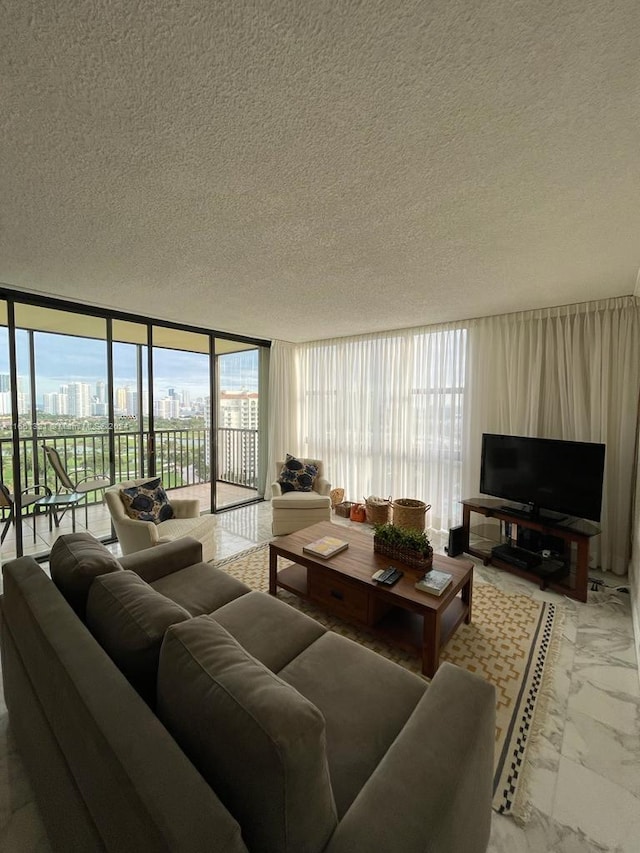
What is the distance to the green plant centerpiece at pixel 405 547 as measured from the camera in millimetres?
2350

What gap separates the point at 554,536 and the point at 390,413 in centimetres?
217

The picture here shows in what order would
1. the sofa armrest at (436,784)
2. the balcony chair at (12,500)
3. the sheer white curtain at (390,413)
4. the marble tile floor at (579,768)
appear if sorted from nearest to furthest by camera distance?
the sofa armrest at (436,784) < the marble tile floor at (579,768) < the balcony chair at (12,500) < the sheer white curtain at (390,413)

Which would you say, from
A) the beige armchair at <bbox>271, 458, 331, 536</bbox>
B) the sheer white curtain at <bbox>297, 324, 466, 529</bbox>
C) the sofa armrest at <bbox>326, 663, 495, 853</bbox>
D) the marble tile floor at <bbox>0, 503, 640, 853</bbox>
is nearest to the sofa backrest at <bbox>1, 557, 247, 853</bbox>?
the marble tile floor at <bbox>0, 503, 640, 853</bbox>

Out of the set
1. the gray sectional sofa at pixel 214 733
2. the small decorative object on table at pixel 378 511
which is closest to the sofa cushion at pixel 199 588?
the gray sectional sofa at pixel 214 733

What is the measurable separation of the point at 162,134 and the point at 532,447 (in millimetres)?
3335

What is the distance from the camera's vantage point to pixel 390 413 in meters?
4.58

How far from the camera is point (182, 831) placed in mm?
628

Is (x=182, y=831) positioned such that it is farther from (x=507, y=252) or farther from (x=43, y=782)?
(x=507, y=252)

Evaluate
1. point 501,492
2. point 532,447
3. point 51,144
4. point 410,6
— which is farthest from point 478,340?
point 51,144

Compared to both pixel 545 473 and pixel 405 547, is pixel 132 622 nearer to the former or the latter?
pixel 405 547

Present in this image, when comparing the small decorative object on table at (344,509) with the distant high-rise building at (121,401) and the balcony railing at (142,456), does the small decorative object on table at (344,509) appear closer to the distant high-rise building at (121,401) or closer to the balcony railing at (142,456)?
the balcony railing at (142,456)

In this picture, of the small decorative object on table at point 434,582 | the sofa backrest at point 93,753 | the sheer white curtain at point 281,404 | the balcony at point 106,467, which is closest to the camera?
the sofa backrest at point 93,753

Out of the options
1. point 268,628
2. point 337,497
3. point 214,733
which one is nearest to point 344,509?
point 337,497

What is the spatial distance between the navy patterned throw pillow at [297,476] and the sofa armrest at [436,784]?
315 cm
